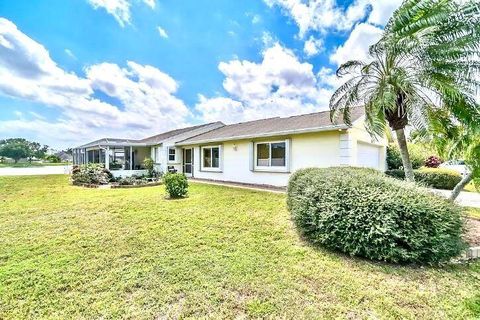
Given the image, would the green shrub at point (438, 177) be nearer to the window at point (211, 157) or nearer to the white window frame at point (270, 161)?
the white window frame at point (270, 161)

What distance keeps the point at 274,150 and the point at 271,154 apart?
0.33 metres

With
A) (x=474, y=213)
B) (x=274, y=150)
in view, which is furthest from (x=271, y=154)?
(x=474, y=213)

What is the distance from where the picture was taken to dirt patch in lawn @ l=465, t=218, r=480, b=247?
6.12 m

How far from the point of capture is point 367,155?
48.3ft

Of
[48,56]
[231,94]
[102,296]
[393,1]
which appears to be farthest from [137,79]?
[102,296]

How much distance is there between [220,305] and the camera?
136 inches

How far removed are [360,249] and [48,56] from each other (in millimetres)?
18182

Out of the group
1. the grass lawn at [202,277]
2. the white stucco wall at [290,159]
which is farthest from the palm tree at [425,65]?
the grass lawn at [202,277]

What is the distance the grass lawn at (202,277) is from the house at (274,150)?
651 cm

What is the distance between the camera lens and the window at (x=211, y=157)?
18.9 metres

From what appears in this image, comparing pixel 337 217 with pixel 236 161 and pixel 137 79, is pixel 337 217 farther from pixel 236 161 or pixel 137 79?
pixel 137 79

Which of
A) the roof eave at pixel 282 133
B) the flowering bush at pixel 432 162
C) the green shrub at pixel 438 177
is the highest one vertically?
the roof eave at pixel 282 133

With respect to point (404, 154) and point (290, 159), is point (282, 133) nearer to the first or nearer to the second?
point (290, 159)

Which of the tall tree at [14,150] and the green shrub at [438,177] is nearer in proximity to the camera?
the green shrub at [438,177]
